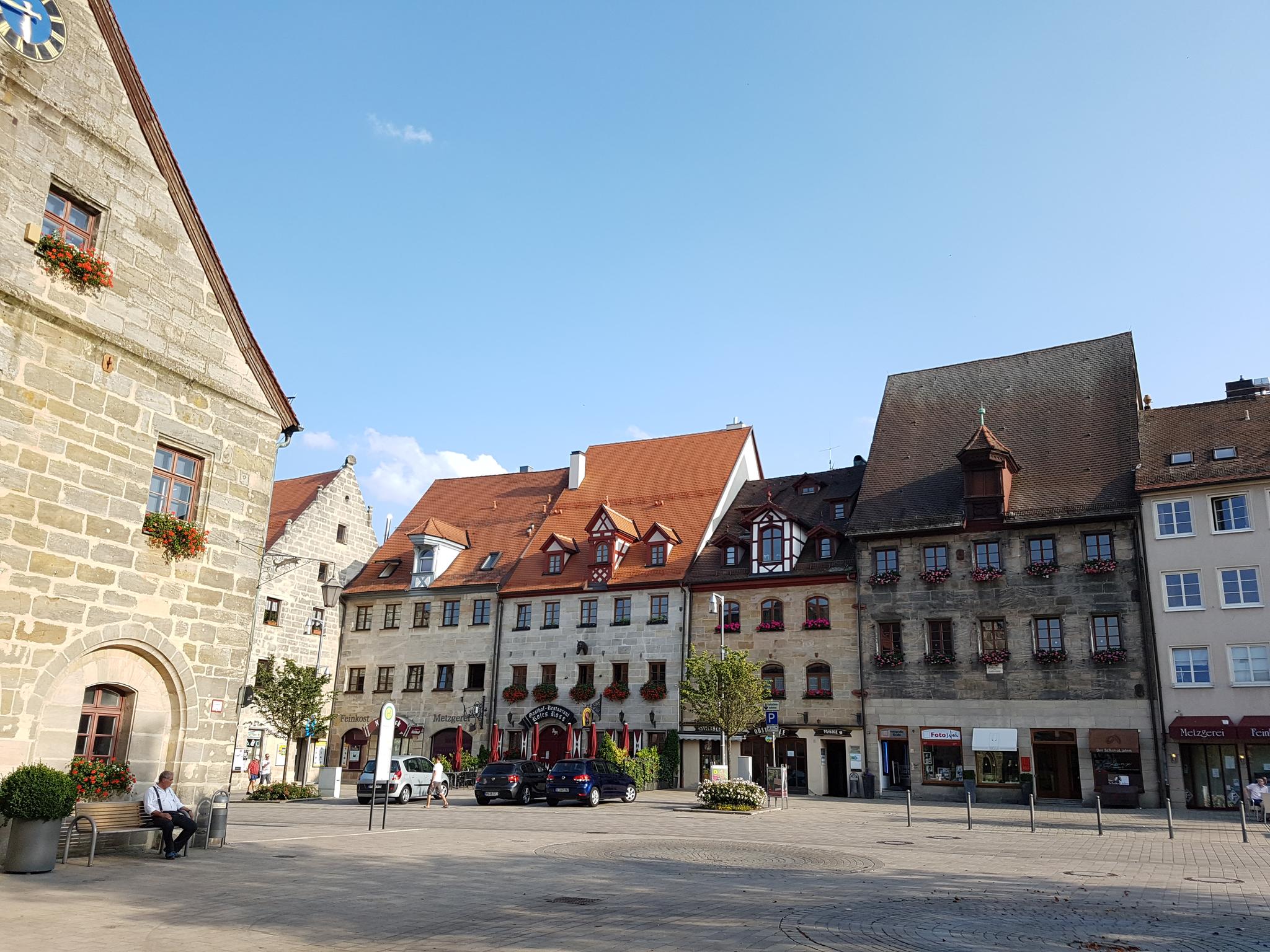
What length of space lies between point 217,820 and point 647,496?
A: 31963mm

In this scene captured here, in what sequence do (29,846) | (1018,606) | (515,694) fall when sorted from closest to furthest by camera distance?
(29,846), (1018,606), (515,694)

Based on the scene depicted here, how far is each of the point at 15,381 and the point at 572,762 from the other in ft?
66.9

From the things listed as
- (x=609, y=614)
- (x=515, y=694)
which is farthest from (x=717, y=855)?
(x=515, y=694)

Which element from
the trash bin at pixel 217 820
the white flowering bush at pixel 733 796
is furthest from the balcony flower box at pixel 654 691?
the trash bin at pixel 217 820

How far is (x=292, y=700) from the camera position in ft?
120

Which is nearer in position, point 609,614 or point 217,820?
point 217,820

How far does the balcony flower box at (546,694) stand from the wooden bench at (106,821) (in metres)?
26.9

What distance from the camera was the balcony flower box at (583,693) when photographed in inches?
1624

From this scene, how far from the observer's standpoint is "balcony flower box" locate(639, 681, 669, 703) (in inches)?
1576

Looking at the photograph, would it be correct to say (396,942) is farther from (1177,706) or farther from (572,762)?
(1177,706)

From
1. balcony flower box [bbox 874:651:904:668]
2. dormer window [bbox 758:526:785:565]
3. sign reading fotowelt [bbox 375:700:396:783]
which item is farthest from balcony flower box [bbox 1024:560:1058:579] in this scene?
sign reading fotowelt [bbox 375:700:396:783]

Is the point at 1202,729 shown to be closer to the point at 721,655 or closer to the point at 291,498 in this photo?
the point at 721,655

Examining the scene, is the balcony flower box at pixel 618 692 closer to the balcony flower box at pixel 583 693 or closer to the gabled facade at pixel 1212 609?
the balcony flower box at pixel 583 693

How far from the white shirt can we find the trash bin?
92 cm
